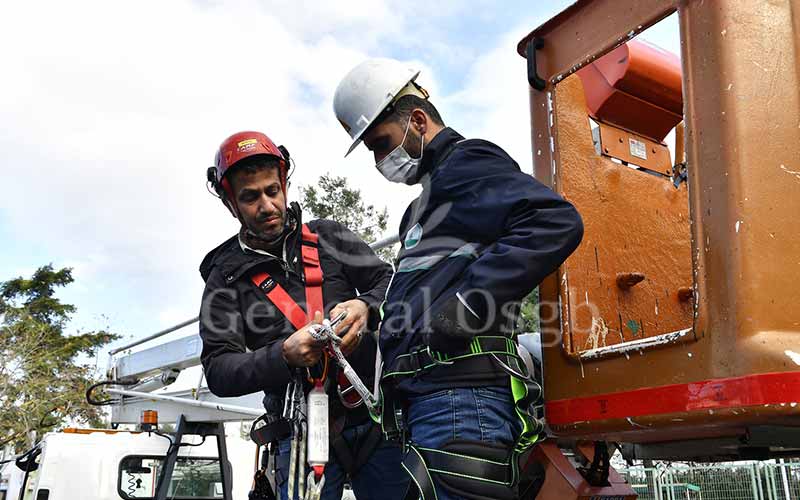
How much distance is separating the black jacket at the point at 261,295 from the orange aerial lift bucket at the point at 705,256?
89 cm

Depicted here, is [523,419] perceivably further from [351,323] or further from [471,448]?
[351,323]

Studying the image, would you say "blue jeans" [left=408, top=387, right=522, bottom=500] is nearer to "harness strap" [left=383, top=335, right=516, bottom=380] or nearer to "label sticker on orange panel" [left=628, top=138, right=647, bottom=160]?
"harness strap" [left=383, top=335, right=516, bottom=380]

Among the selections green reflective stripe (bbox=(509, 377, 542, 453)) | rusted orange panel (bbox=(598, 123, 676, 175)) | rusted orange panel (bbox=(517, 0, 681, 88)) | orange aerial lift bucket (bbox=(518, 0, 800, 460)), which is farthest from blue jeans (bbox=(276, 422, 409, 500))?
rusted orange panel (bbox=(598, 123, 676, 175))

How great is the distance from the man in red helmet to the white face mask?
577mm

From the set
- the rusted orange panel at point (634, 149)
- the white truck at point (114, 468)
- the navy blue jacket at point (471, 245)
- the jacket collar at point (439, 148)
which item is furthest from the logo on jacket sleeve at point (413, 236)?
the white truck at point (114, 468)

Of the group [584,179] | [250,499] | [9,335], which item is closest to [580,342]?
[584,179]

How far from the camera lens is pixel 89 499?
6824mm

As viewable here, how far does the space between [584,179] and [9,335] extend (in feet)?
92.4

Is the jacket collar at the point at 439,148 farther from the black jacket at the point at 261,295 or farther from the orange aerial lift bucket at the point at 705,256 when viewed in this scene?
the black jacket at the point at 261,295

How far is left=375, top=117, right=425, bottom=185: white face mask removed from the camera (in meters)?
2.69

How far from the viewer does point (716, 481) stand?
552 inches

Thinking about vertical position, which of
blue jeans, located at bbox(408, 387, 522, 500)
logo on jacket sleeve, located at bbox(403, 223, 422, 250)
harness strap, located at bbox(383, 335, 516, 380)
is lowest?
blue jeans, located at bbox(408, 387, 522, 500)

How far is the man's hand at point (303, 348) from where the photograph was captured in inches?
111

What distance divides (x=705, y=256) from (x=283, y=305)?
1.76m
